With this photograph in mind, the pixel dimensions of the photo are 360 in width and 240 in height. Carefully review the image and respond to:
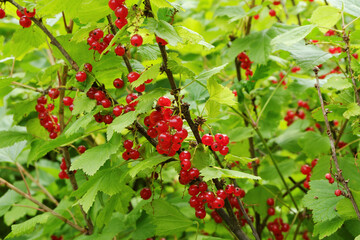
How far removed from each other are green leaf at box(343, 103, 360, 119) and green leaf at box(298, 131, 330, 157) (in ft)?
1.71

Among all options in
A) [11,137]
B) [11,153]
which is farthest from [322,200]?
[11,153]

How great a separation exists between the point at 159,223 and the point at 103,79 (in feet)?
2.12

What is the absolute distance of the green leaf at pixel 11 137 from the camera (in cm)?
161

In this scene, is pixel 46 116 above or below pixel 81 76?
below

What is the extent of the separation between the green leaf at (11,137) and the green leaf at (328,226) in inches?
54.6

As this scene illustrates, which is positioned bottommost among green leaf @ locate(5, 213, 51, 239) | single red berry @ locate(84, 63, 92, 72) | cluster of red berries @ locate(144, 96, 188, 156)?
green leaf @ locate(5, 213, 51, 239)

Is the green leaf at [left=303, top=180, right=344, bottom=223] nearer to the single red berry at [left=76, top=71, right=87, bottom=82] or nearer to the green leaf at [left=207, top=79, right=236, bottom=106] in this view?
the green leaf at [left=207, top=79, right=236, bottom=106]

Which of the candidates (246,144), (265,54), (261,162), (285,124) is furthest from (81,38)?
(285,124)

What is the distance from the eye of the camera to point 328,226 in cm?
121

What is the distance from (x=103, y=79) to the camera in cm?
140

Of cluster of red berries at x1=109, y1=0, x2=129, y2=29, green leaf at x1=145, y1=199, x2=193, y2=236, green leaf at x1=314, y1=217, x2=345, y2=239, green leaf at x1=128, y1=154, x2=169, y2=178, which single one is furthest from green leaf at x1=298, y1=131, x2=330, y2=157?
cluster of red berries at x1=109, y1=0, x2=129, y2=29

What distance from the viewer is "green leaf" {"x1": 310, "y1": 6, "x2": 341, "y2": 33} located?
133cm

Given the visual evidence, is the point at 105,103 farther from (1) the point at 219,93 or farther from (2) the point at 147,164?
(1) the point at 219,93

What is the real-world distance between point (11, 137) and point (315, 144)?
1.58 metres
